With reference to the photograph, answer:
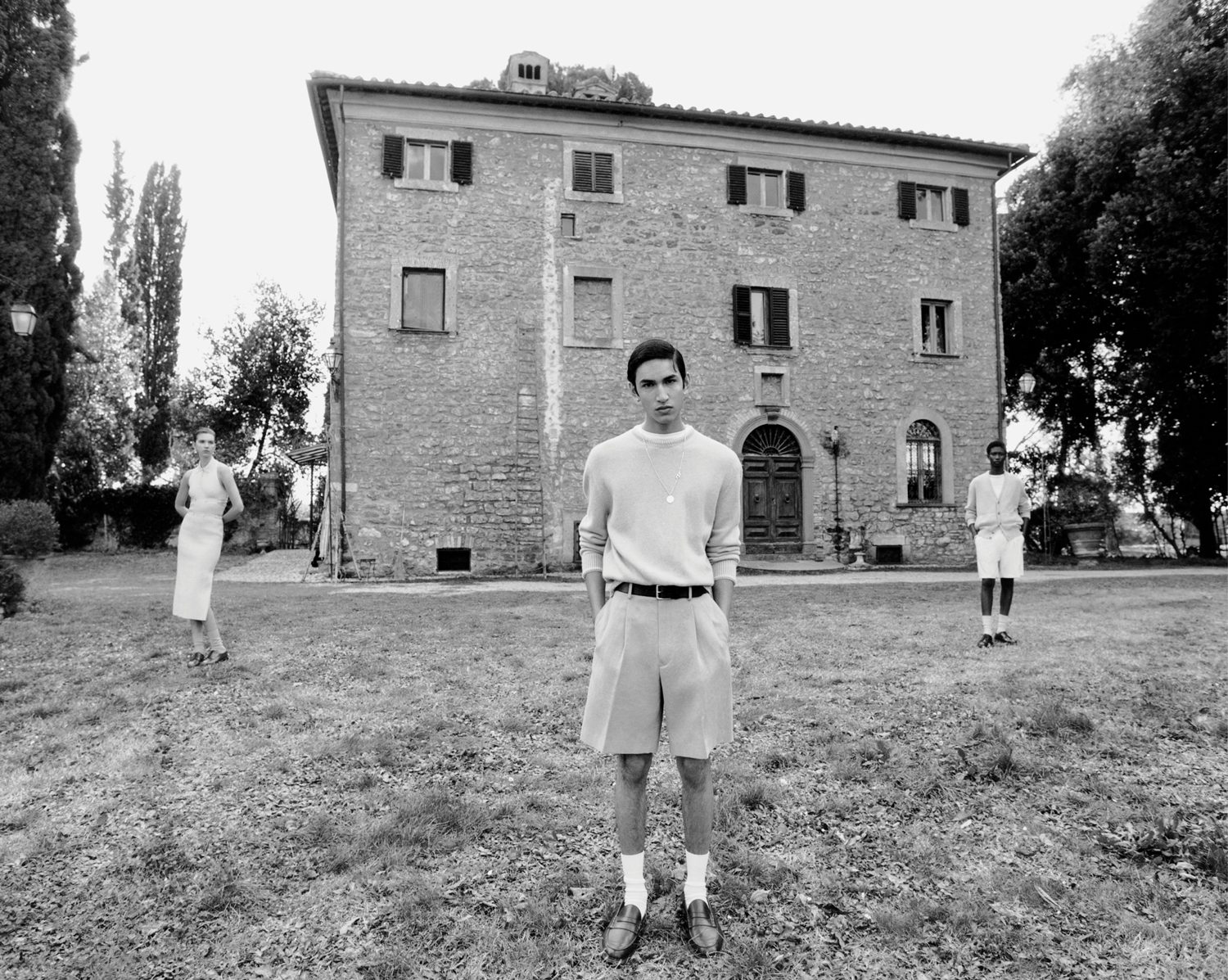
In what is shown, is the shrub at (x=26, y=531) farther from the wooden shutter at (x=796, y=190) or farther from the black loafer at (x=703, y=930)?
the wooden shutter at (x=796, y=190)

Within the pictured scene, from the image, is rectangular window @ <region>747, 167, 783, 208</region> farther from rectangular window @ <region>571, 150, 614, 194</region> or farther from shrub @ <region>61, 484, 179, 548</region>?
shrub @ <region>61, 484, 179, 548</region>

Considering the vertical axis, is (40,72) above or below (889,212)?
above

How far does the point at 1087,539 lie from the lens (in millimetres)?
20078

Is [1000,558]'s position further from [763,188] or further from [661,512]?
[763,188]

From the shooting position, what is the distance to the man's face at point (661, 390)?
2.60 m

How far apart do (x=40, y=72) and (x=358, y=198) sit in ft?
32.5

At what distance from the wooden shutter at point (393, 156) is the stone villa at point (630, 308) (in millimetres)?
37

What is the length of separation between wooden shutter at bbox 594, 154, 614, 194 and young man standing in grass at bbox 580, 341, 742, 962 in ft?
50.6

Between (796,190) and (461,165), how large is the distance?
747cm

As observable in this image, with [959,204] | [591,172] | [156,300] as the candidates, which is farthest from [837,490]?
[156,300]

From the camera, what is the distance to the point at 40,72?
18641mm

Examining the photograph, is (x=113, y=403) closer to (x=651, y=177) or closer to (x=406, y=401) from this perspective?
(x=406, y=401)

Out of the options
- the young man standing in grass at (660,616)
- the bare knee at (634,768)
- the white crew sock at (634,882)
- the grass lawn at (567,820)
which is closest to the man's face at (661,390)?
the young man standing in grass at (660,616)

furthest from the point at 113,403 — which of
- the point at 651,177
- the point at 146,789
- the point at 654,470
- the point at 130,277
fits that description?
the point at 654,470
